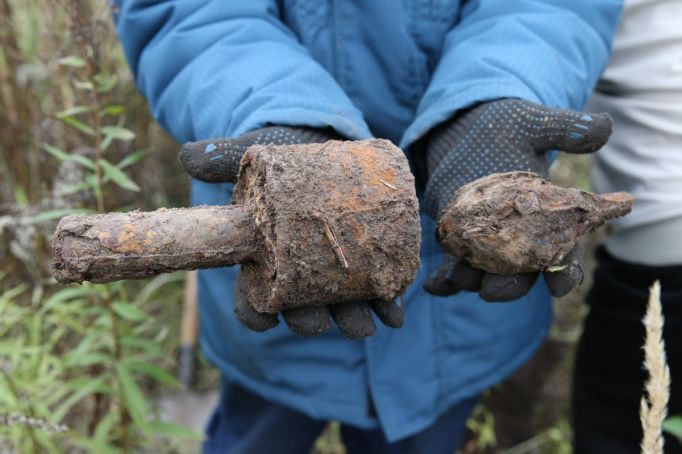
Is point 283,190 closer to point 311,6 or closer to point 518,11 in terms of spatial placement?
point 311,6

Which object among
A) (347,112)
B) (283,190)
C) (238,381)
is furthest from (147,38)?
(238,381)

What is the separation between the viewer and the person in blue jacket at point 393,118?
A: 1.22m

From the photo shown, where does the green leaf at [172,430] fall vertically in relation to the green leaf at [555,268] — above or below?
below

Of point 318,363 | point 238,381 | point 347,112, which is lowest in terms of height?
point 238,381

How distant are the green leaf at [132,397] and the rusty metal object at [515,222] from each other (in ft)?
2.58

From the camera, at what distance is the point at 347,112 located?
1.25 metres

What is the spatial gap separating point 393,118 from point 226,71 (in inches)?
15.0

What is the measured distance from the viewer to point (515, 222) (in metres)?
1.14

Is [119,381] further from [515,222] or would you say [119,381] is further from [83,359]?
[515,222]

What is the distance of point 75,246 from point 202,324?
0.69 meters

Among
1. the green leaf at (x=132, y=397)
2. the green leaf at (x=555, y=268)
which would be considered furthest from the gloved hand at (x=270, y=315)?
the green leaf at (x=132, y=397)

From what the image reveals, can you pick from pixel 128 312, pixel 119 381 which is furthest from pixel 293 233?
pixel 119 381

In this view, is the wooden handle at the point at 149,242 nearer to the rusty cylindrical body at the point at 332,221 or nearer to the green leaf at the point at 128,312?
the rusty cylindrical body at the point at 332,221

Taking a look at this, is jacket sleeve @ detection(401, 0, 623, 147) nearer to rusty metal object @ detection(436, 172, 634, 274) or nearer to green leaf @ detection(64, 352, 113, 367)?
rusty metal object @ detection(436, 172, 634, 274)
